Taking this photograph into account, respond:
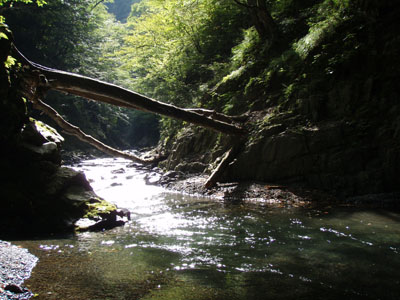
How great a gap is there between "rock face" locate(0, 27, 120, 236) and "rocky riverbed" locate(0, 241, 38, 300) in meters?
0.89

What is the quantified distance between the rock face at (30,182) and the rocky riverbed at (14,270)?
0.89 meters

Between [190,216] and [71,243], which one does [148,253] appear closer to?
[71,243]

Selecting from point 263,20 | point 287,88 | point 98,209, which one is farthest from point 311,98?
point 98,209

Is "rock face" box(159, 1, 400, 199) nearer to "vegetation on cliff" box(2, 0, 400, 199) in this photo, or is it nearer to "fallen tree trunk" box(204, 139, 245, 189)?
"vegetation on cliff" box(2, 0, 400, 199)

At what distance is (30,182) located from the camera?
5113 mm

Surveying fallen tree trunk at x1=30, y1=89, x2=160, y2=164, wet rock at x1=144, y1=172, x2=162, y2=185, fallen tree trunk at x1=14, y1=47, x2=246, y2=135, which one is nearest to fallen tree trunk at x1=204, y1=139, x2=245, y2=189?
fallen tree trunk at x1=14, y1=47, x2=246, y2=135

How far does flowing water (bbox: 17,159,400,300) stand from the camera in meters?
2.72

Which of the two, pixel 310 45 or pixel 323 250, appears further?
pixel 310 45

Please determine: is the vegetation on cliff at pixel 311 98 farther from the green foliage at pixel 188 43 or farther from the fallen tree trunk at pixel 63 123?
the fallen tree trunk at pixel 63 123

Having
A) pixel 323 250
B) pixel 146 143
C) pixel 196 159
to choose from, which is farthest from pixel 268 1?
pixel 146 143

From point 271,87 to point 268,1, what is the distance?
507cm

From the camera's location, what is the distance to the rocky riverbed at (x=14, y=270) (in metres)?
2.53

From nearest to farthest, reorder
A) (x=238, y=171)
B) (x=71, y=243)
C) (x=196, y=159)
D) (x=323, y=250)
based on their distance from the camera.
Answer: (x=323, y=250) → (x=71, y=243) → (x=238, y=171) → (x=196, y=159)

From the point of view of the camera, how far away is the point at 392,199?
5.98m
